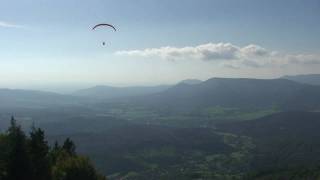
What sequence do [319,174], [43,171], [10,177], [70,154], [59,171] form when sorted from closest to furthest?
[10,177] → [43,171] → [59,171] → [70,154] → [319,174]

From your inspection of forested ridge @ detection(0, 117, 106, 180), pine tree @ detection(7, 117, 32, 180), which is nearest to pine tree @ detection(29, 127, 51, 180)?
forested ridge @ detection(0, 117, 106, 180)

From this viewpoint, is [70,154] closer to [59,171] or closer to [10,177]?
[59,171]

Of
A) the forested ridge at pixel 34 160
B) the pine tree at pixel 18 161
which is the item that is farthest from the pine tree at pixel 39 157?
the pine tree at pixel 18 161

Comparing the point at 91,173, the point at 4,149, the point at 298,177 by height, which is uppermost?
the point at 4,149

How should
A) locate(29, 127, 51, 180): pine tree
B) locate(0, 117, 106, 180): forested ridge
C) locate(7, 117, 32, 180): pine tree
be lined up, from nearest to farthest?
locate(7, 117, 32, 180): pine tree, locate(0, 117, 106, 180): forested ridge, locate(29, 127, 51, 180): pine tree

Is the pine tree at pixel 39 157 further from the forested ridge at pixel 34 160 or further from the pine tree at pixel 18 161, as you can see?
the pine tree at pixel 18 161

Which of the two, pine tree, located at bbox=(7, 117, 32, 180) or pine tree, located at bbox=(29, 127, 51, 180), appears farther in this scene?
pine tree, located at bbox=(29, 127, 51, 180)

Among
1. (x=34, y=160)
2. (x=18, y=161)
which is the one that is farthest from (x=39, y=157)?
(x=18, y=161)

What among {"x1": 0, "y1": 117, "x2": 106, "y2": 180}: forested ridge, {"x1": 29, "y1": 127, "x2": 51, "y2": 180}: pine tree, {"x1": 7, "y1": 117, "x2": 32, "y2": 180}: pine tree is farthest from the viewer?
{"x1": 29, "y1": 127, "x2": 51, "y2": 180}: pine tree

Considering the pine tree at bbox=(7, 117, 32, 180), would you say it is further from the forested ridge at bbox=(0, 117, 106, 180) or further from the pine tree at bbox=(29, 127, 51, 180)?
the pine tree at bbox=(29, 127, 51, 180)

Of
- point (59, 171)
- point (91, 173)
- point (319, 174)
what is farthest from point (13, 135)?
point (319, 174)

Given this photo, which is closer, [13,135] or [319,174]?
[13,135]
